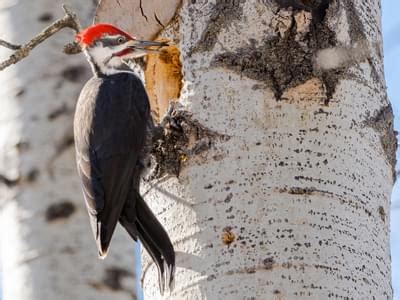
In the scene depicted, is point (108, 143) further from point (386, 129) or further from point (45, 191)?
point (386, 129)

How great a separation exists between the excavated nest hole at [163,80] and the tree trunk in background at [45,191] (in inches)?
15.7

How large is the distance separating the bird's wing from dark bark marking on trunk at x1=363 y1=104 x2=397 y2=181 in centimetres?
60

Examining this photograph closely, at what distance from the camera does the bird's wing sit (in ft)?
8.00

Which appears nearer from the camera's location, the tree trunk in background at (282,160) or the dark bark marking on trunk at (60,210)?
the tree trunk in background at (282,160)

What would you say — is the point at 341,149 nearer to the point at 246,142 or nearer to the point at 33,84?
the point at 246,142

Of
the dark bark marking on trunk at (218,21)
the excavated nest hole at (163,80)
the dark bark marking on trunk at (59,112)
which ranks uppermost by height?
the dark bark marking on trunk at (218,21)

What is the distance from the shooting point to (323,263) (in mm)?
2080

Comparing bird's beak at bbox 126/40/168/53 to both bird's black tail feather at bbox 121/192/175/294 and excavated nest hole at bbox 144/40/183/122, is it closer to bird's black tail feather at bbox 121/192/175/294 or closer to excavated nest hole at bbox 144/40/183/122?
excavated nest hole at bbox 144/40/183/122

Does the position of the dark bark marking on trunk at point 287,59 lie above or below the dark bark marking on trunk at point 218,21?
below

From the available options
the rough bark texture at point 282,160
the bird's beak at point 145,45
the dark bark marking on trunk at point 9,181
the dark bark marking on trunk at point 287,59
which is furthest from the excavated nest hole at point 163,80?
the dark bark marking on trunk at point 9,181

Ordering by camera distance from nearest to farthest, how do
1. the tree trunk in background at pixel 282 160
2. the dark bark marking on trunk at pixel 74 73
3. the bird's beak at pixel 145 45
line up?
the tree trunk in background at pixel 282 160, the bird's beak at pixel 145 45, the dark bark marking on trunk at pixel 74 73

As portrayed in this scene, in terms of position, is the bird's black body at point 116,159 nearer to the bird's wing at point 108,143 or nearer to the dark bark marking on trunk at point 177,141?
the bird's wing at point 108,143

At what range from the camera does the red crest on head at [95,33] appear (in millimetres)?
2760

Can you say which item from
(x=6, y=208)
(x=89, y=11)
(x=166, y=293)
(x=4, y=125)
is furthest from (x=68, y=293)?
(x=89, y=11)
